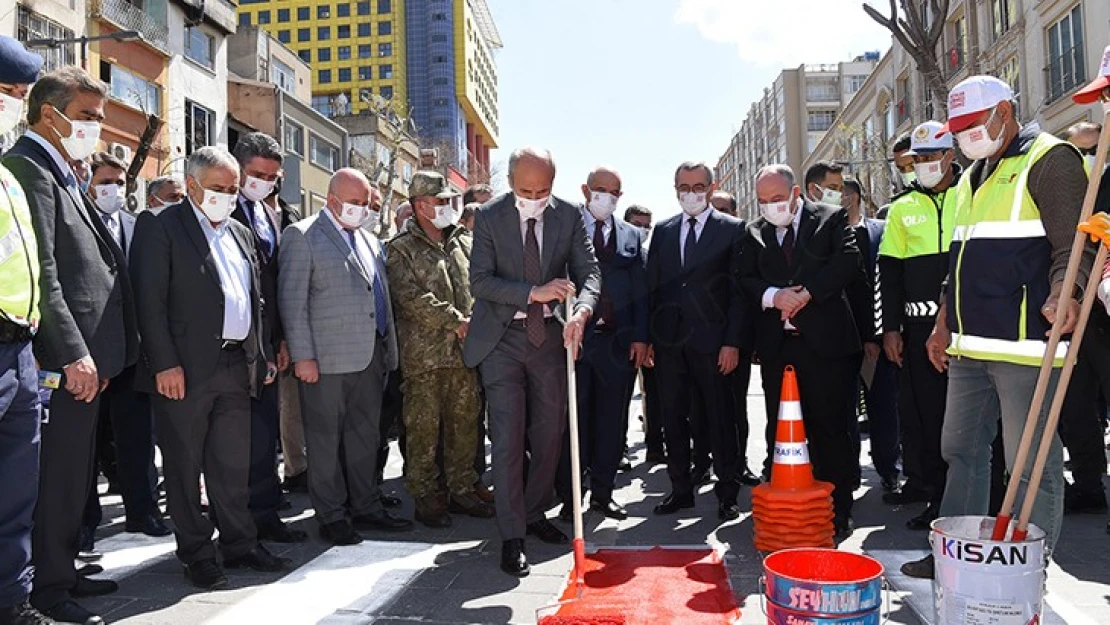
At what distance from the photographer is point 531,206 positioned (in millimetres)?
4766

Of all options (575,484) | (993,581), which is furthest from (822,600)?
(575,484)

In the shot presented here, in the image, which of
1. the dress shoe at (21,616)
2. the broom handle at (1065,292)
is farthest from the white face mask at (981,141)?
the dress shoe at (21,616)

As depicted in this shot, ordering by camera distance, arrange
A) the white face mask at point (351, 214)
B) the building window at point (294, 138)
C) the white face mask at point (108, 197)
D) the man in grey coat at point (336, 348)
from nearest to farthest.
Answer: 1. the man in grey coat at point (336, 348)
2. the white face mask at point (351, 214)
3. the white face mask at point (108, 197)
4. the building window at point (294, 138)

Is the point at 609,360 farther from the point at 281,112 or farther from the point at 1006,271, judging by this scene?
the point at 281,112

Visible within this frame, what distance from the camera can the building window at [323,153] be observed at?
4300 cm

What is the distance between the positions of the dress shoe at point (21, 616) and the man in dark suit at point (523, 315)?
2081 mm

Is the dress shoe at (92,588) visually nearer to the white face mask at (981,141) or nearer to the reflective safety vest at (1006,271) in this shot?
the reflective safety vest at (1006,271)

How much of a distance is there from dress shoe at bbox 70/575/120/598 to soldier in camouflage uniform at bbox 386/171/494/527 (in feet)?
6.17

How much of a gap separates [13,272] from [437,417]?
281 centimetres

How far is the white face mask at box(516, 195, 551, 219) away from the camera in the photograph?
4.76 metres

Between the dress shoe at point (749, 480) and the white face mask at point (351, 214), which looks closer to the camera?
the white face mask at point (351, 214)

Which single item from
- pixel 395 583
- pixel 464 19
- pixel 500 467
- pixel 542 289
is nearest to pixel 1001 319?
pixel 542 289

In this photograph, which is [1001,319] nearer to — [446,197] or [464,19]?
[446,197]

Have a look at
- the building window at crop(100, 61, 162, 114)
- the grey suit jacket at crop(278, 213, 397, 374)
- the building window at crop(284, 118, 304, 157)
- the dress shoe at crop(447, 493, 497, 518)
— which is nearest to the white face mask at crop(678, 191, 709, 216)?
the grey suit jacket at crop(278, 213, 397, 374)
